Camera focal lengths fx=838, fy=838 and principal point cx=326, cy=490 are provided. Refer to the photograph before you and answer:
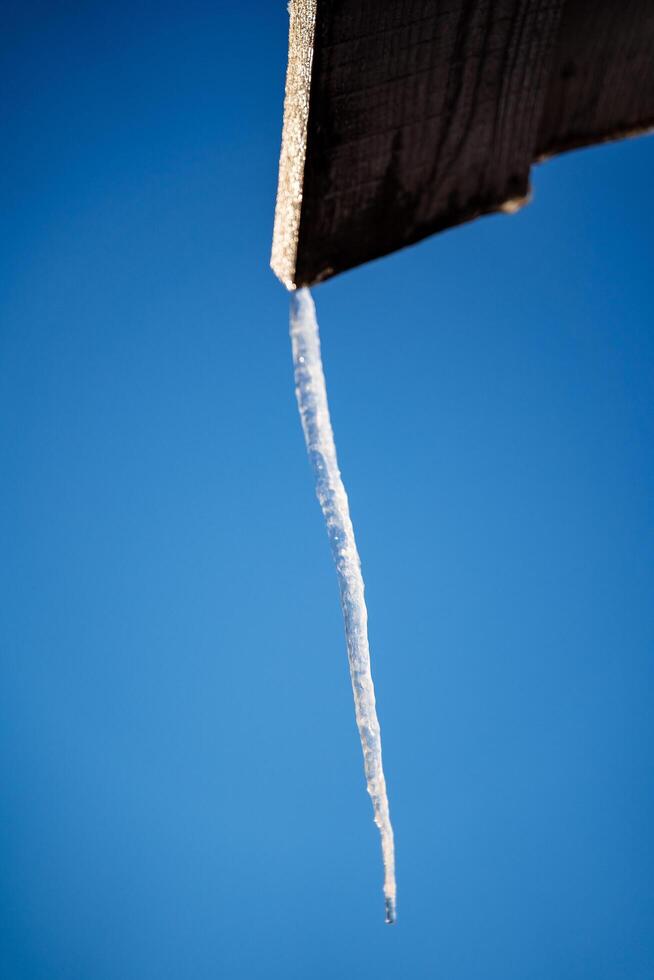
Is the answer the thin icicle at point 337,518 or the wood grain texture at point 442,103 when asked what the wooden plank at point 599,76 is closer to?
the wood grain texture at point 442,103

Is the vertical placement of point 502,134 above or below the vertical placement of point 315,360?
below

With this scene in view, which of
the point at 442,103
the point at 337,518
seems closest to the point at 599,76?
the point at 442,103

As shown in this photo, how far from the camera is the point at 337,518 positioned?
2.56 feet

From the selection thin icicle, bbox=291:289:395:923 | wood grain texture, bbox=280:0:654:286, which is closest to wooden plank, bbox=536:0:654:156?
wood grain texture, bbox=280:0:654:286

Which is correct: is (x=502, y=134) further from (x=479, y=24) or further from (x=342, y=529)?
(x=342, y=529)

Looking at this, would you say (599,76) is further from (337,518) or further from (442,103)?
(337,518)

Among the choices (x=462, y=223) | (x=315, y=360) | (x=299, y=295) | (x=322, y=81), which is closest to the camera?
(x=322, y=81)

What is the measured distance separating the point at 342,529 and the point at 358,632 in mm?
113

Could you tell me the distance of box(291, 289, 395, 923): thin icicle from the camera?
0.69 m

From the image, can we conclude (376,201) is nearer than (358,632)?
Yes

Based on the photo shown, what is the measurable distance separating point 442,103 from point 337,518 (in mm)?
434

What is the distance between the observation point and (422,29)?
1.22 ft

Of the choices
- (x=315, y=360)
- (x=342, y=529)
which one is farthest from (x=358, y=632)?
(x=315, y=360)

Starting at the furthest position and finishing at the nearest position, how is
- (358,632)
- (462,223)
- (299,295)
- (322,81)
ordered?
(358,632), (299,295), (462,223), (322,81)
